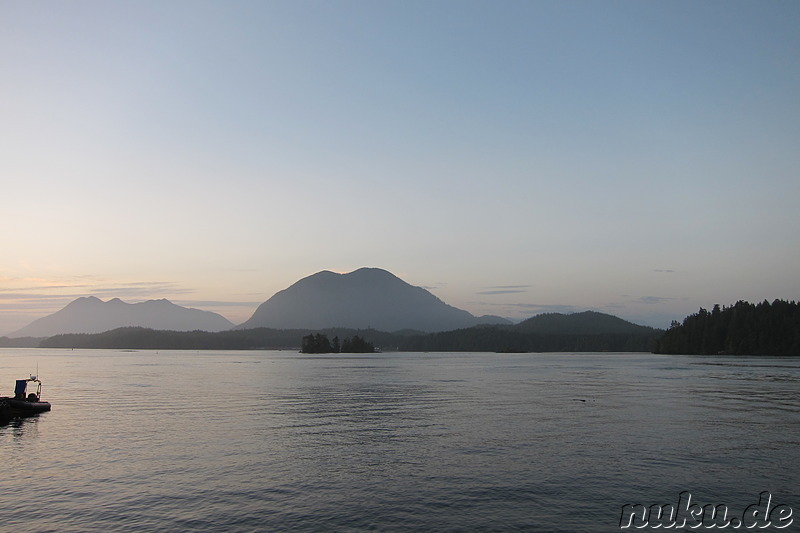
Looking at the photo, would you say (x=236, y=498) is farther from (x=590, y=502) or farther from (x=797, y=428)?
(x=797, y=428)


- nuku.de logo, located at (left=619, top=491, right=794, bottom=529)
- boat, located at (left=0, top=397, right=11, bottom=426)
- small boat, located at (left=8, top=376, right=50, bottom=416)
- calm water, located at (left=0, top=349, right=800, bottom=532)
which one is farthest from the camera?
small boat, located at (left=8, top=376, right=50, bottom=416)

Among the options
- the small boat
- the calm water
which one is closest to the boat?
the small boat

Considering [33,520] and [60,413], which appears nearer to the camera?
[33,520]

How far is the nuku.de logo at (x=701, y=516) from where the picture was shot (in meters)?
25.3

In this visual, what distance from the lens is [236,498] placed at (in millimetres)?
29000

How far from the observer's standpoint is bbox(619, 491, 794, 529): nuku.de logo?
25281 mm

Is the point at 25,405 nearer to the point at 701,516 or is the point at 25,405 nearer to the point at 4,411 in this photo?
the point at 4,411

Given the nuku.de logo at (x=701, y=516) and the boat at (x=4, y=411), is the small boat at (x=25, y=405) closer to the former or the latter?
the boat at (x=4, y=411)

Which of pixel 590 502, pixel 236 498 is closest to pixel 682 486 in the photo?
pixel 590 502

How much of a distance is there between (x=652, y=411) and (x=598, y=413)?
677cm

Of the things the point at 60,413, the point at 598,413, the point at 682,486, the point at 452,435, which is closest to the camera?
the point at 682,486

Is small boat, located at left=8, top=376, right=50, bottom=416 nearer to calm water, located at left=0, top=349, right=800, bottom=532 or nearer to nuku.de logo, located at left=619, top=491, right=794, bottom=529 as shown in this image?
calm water, located at left=0, top=349, right=800, bottom=532

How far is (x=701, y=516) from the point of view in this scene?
26.5 metres

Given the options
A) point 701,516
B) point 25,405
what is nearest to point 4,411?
point 25,405
